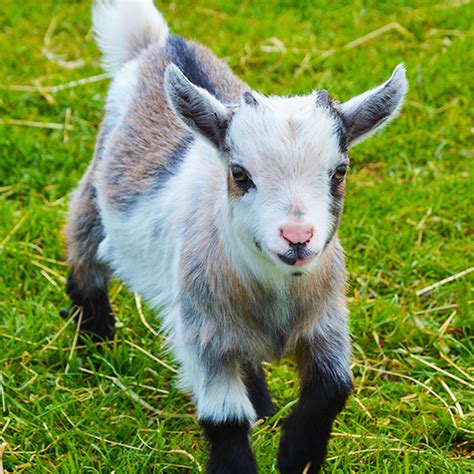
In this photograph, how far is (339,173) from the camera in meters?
3.25

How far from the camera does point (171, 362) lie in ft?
15.0

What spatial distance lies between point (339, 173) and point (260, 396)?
126 cm

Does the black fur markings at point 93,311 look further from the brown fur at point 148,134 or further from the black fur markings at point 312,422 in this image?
the black fur markings at point 312,422

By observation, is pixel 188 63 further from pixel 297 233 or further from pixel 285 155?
pixel 297 233

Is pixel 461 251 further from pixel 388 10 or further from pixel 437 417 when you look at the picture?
pixel 388 10

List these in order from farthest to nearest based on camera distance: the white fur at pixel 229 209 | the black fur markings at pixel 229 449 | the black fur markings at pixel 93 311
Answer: the black fur markings at pixel 93 311 < the black fur markings at pixel 229 449 < the white fur at pixel 229 209

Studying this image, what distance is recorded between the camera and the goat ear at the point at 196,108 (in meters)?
3.34

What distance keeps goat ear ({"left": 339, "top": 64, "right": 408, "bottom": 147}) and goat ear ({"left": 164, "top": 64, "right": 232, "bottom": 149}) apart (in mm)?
387

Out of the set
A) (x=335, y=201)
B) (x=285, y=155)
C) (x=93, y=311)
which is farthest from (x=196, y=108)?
(x=93, y=311)

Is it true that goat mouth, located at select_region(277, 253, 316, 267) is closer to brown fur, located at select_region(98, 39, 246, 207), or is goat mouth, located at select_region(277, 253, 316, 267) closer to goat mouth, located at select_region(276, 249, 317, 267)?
goat mouth, located at select_region(276, 249, 317, 267)

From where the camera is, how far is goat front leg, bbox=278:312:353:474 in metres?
3.59

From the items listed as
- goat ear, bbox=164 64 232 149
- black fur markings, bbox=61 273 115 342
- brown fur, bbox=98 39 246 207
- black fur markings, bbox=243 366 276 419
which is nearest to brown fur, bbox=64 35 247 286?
brown fur, bbox=98 39 246 207

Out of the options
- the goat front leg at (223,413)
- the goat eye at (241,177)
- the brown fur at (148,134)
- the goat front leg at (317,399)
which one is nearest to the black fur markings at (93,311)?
the brown fur at (148,134)

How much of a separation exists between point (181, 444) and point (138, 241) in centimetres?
81
